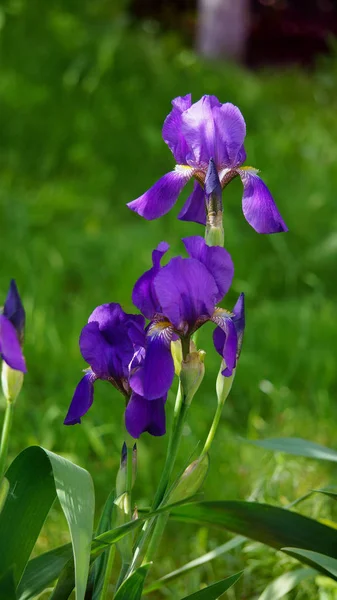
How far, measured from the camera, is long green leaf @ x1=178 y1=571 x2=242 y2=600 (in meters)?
1.31

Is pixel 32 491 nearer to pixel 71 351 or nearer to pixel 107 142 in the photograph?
pixel 71 351

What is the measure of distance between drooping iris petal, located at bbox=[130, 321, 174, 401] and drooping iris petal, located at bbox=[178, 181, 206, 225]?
0.28 m

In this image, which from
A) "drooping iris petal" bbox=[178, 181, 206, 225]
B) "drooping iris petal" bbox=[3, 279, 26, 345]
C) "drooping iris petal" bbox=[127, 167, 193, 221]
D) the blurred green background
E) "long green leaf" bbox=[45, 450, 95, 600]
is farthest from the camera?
the blurred green background

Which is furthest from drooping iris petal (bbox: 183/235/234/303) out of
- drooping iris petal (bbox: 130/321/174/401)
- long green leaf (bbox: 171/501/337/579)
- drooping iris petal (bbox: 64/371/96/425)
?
long green leaf (bbox: 171/501/337/579)

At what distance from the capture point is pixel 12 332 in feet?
3.95

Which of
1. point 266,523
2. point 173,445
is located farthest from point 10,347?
point 266,523

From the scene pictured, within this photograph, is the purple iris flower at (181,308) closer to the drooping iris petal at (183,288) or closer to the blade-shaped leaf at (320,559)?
the drooping iris petal at (183,288)

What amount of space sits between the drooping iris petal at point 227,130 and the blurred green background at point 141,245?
49 centimetres

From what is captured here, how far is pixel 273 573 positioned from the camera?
6.44 feet

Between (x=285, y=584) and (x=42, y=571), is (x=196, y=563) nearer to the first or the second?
(x=285, y=584)

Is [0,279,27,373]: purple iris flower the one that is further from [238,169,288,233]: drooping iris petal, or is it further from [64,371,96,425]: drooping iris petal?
[238,169,288,233]: drooping iris petal

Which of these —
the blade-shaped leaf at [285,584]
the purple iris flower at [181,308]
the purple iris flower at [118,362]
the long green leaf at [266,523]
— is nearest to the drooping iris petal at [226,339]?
the purple iris flower at [181,308]

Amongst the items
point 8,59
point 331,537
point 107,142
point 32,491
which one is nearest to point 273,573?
point 331,537

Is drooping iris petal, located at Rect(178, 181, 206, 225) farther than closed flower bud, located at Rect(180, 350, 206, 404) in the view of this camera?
Yes
